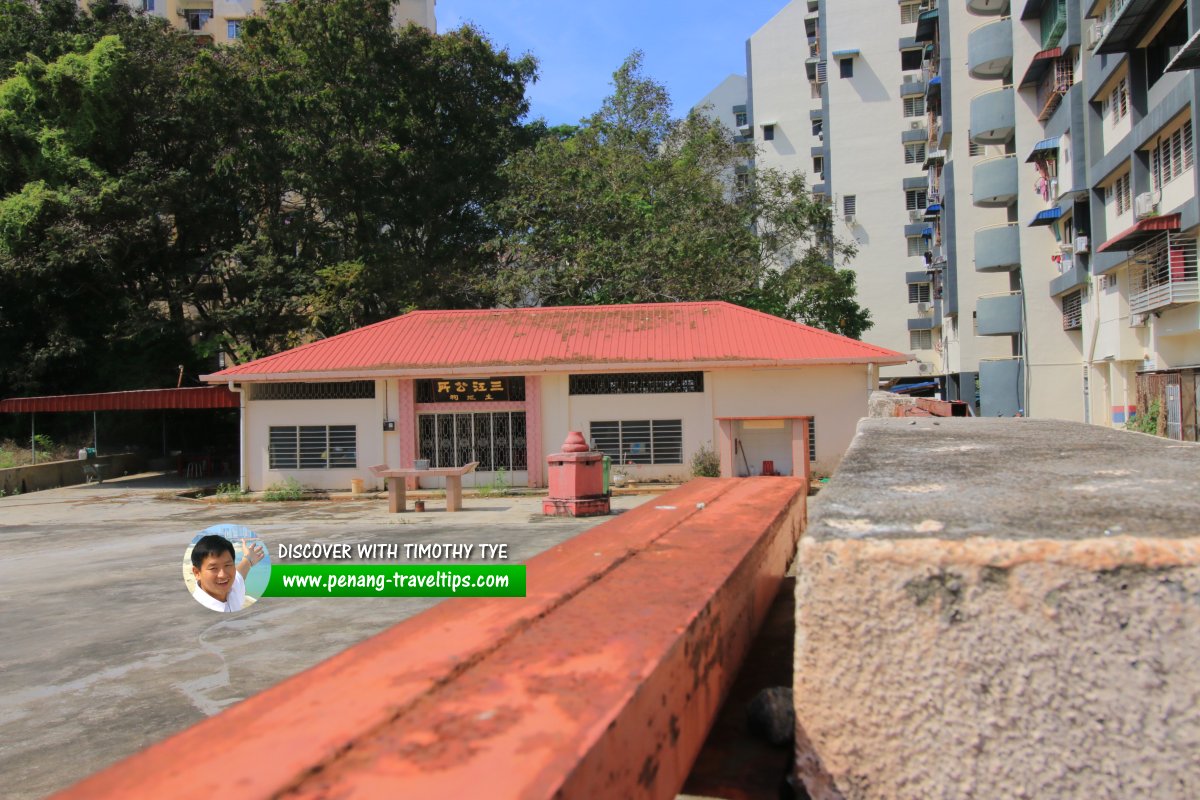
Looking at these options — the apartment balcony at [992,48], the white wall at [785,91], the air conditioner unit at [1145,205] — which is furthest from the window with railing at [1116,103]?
the white wall at [785,91]

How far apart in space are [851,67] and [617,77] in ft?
54.8

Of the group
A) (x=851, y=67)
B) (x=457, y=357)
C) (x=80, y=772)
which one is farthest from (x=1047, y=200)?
(x=80, y=772)

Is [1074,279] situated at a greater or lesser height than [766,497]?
greater

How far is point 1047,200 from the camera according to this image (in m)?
25.1

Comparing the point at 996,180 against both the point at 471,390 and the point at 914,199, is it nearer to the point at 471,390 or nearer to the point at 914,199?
the point at 914,199

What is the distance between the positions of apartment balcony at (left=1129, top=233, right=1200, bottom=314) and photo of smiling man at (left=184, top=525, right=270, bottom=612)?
18232 millimetres

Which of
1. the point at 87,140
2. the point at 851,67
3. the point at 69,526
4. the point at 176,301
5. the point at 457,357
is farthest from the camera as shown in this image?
the point at 851,67

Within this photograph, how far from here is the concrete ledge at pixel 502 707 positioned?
1020 mm

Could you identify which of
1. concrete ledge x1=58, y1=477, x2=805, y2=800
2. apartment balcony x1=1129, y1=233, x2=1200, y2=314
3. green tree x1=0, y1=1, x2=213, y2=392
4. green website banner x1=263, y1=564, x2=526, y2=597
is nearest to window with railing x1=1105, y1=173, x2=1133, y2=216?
apartment balcony x1=1129, y1=233, x2=1200, y2=314

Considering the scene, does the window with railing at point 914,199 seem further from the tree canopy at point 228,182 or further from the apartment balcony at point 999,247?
the tree canopy at point 228,182

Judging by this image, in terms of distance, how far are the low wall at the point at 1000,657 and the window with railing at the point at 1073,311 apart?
85.1 feet

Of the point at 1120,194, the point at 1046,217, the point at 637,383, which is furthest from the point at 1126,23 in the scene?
the point at 637,383

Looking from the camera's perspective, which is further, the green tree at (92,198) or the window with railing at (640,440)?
the green tree at (92,198)

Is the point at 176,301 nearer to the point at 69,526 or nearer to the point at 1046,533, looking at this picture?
the point at 69,526
